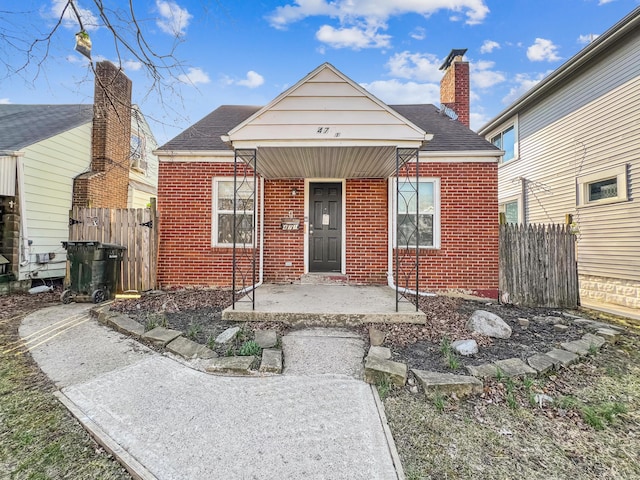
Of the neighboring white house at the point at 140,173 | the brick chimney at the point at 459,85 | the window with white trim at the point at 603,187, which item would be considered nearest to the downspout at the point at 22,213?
the neighboring white house at the point at 140,173

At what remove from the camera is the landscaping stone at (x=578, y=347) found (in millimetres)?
3816

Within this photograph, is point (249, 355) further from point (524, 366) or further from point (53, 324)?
point (53, 324)

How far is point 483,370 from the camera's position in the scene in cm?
321

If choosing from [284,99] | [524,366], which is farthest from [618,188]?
[284,99]

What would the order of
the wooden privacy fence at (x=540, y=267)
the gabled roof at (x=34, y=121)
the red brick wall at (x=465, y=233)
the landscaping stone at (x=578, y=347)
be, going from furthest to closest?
1. the gabled roof at (x=34, y=121)
2. the red brick wall at (x=465, y=233)
3. the wooden privacy fence at (x=540, y=267)
4. the landscaping stone at (x=578, y=347)

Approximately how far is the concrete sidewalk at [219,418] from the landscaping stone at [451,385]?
577 mm

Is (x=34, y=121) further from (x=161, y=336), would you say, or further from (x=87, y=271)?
(x=161, y=336)

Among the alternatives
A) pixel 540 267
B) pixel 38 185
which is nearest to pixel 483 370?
pixel 540 267

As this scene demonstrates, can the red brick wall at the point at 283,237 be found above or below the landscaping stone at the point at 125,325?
above

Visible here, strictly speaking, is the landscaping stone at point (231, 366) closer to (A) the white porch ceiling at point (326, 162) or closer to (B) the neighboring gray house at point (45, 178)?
(A) the white porch ceiling at point (326, 162)

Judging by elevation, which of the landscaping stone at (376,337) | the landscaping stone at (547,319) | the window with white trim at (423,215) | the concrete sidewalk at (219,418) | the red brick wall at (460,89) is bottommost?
the concrete sidewalk at (219,418)

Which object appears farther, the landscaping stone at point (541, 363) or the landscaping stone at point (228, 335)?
the landscaping stone at point (228, 335)

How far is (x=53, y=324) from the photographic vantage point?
4703mm

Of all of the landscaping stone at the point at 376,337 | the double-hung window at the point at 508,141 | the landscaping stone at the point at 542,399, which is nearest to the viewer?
the landscaping stone at the point at 542,399
